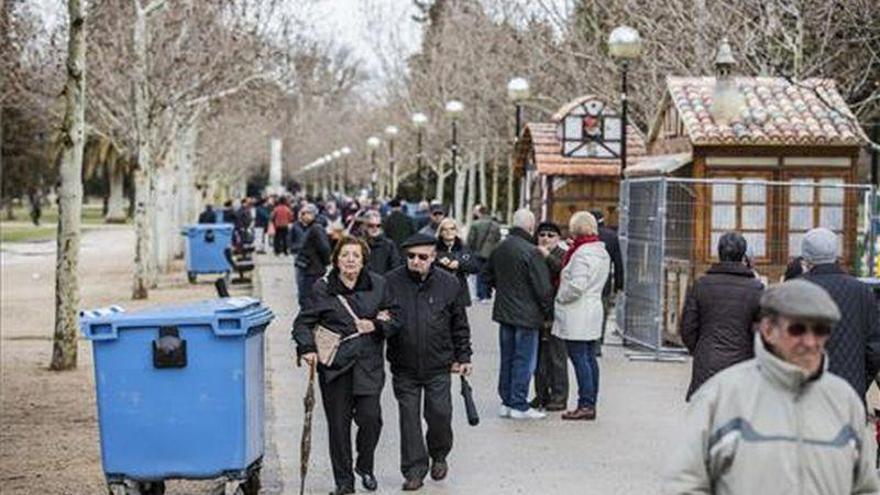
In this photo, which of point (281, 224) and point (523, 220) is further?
point (281, 224)

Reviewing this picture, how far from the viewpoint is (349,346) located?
1035cm

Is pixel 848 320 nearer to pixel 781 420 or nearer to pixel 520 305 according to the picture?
pixel 781 420

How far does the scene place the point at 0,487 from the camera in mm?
11242

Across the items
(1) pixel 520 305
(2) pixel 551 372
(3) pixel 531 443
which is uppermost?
(1) pixel 520 305

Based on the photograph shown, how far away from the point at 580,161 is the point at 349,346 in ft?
65.3

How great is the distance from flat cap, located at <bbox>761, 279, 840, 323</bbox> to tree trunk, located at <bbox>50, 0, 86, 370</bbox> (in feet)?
46.2

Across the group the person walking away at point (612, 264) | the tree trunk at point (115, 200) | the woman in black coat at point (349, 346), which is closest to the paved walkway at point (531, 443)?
the woman in black coat at point (349, 346)

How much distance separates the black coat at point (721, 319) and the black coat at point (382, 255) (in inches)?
287

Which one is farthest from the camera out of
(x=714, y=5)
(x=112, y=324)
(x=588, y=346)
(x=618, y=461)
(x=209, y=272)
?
(x=209, y=272)

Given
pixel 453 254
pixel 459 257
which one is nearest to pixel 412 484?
pixel 459 257

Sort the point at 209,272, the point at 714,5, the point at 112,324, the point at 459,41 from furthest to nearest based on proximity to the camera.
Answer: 1. the point at 459,41
2. the point at 209,272
3. the point at 714,5
4. the point at 112,324

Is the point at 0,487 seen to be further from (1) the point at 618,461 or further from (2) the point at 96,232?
(2) the point at 96,232

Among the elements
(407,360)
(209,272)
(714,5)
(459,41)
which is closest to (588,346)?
(407,360)

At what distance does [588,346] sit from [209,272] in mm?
23733
